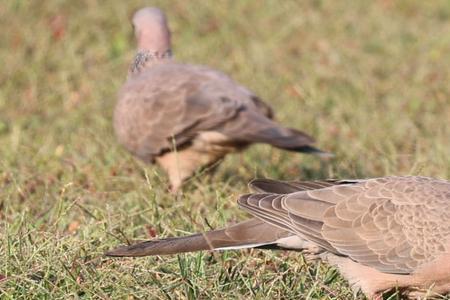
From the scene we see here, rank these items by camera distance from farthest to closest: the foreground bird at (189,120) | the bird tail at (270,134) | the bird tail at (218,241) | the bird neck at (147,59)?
the bird neck at (147,59) < the foreground bird at (189,120) < the bird tail at (270,134) < the bird tail at (218,241)

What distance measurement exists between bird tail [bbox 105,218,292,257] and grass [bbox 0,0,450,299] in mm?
108

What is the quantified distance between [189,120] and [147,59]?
1.01 metres

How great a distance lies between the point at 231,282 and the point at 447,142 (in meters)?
3.55

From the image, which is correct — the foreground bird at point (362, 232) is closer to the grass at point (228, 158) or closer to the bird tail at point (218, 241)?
the bird tail at point (218, 241)

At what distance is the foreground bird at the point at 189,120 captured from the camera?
23.3 ft

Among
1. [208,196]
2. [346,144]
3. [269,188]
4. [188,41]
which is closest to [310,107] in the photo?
[346,144]

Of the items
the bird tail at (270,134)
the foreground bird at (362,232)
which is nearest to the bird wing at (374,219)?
the foreground bird at (362,232)

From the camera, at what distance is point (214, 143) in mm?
7246

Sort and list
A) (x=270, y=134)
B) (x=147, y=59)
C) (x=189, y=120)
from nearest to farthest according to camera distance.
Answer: (x=270, y=134) → (x=189, y=120) → (x=147, y=59)

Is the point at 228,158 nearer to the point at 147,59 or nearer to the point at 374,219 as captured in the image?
the point at 147,59

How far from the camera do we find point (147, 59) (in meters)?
8.03

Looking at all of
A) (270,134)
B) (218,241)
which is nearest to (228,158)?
(270,134)

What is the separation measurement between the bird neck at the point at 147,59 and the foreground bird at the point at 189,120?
21 centimetres

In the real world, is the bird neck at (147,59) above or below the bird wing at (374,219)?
above
